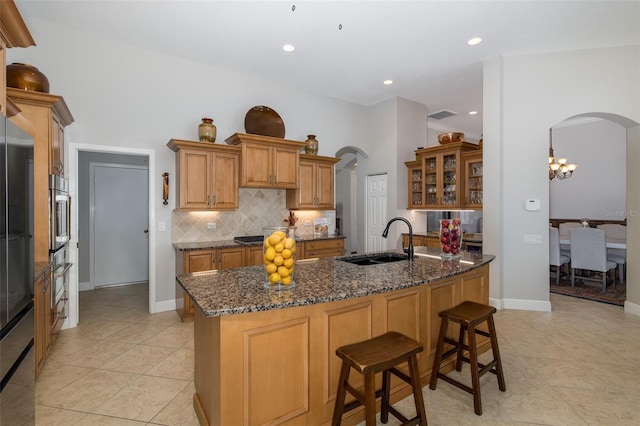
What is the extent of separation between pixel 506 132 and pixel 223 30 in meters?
3.82

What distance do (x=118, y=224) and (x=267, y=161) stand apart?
9.87ft

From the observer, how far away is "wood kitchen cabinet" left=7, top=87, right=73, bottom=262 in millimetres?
2658

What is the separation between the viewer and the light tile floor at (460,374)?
2.13m

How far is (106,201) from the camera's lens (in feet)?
17.6

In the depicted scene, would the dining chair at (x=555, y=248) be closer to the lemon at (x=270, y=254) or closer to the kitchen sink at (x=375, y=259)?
the kitchen sink at (x=375, y=259)

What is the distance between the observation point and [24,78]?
2.85 metres

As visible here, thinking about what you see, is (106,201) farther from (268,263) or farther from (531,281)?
(531,281)

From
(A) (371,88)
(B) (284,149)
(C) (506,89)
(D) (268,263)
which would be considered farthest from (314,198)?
(D) (268,263)

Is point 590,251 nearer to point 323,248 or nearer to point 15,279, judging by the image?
point 323,248

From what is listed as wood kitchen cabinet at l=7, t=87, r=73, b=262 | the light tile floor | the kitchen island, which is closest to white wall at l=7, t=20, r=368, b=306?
wood kitchen cabinet at l=7, t=87, r=73, b=262

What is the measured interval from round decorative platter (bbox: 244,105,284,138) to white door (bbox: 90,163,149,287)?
2386 millimetres

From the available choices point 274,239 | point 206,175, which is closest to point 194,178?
point 206,175

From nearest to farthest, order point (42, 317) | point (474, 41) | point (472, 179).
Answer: point (42, 317), point (474, 41), point (472, 179)

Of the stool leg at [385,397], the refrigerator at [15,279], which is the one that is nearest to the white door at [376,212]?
the stool leg at [385,397]
